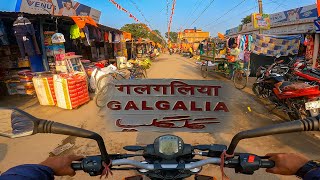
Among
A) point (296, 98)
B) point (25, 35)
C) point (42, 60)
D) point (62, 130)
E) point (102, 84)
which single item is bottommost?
point (296, 98)

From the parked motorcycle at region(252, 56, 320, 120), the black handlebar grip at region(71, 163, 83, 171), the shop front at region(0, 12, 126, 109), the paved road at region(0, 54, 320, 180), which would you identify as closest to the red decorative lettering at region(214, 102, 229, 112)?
the black handlebar grip at region(71, 163, 83, 171)

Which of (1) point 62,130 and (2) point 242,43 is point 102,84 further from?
(2) point 242,43

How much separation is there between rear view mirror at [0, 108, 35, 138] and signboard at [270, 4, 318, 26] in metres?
17.5

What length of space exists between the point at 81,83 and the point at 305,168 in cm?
667

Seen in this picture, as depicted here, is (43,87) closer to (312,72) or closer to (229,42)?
(312,72)

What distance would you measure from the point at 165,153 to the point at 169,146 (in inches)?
1.8

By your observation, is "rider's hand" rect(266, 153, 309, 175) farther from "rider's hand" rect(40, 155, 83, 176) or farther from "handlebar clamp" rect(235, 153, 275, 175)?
"rider's hand" rect(40, 155, 83, 176)

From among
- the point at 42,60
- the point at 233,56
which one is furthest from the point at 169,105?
the point at 233,56

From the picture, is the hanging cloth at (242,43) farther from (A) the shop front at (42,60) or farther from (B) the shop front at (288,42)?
(A) the shop front at (42,60)

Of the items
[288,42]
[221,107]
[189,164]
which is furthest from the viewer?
[288,42]

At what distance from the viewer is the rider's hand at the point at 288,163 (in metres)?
1.21

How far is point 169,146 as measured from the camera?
1.27 metres

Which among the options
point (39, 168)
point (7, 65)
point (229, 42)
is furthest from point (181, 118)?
point (229, 42)

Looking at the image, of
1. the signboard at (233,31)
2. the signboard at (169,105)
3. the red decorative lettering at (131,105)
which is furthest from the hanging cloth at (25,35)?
the signboard at (233,31)
